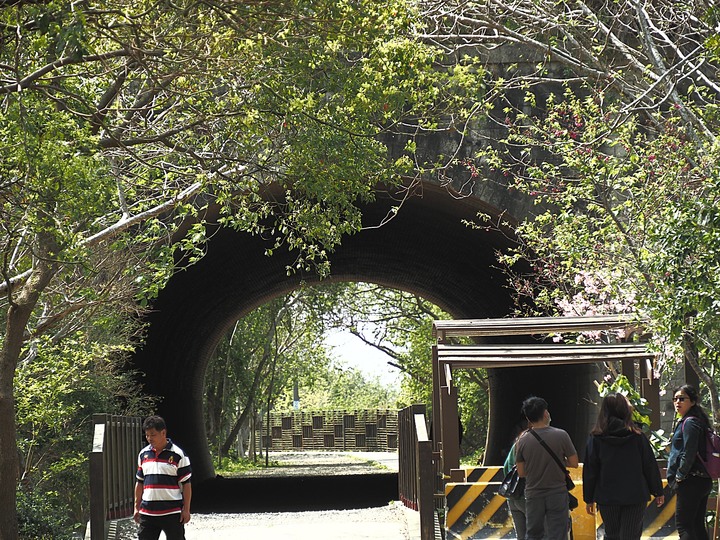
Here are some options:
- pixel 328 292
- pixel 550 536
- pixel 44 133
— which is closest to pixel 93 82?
pixel 44 133

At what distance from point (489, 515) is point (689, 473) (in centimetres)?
238

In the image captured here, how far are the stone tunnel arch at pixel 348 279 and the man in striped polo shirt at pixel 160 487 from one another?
27.6ft

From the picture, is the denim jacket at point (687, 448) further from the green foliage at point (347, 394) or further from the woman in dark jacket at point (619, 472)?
the green foliage at point (347, 394)

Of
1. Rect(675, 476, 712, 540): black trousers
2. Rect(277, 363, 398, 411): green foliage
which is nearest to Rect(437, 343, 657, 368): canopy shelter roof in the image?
Rect(675, 476, 712, 540): black trousers

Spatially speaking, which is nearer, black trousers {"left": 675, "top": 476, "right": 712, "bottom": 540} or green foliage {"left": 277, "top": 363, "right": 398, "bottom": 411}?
black trousers {"left": 675, "top": 476, "right": 712, "bottom": 540}

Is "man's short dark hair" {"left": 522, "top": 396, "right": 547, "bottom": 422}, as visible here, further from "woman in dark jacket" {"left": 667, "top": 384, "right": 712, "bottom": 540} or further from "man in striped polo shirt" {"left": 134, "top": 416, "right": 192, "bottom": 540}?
"man in striped polo shirt" {"left": 134, "top": 416, "right": 192, "bottom": 540}

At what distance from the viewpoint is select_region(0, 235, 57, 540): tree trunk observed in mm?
9859

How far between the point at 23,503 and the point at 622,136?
302 inches

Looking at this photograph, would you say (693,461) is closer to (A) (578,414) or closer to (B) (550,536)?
(B) (550,536)

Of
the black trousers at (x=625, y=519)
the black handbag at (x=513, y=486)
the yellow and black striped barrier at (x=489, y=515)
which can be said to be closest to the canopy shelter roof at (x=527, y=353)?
the yellow and black striped barrier at (x=489, y=515)

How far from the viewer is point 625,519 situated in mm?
7133

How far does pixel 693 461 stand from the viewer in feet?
25.8

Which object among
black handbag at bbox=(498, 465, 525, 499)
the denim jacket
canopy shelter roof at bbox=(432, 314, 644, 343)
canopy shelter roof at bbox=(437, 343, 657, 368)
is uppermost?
canopy shelter roof at bbox=(432, 314, 644, 343)

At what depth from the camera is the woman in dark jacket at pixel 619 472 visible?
7098mm
